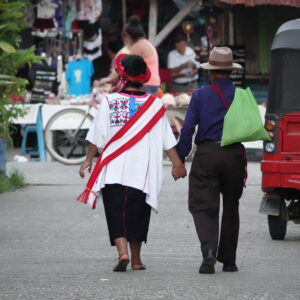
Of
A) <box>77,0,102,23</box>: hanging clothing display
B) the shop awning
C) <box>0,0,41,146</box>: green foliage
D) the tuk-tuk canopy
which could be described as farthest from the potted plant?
<box>77,0,102,23</box>: hanging clothing display

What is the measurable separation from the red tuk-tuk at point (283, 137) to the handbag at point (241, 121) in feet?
6.00

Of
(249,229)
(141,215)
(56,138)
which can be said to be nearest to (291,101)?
(249,229)

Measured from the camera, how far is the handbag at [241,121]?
31.4 feet

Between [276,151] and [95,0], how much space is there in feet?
44.2

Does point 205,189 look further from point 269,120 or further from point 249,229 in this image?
point 249,229

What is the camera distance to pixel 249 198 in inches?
607

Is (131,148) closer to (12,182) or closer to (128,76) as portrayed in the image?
(128,76)

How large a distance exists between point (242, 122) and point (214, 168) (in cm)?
42

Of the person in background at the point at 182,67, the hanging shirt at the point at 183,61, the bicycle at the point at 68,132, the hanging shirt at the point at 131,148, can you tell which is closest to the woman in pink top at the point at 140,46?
the bicycle at the point at 68,132

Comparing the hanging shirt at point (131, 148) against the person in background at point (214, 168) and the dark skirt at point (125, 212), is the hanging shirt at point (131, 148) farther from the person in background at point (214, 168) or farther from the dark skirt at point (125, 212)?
the person in background at point (214, 168)

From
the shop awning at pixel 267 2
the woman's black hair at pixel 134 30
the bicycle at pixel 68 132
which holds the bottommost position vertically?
the bicycle at pixel 68 132

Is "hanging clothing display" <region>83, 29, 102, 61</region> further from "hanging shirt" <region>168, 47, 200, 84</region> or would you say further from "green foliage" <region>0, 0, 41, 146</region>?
"green foliage" <region>0, 0, 41, 146</region>

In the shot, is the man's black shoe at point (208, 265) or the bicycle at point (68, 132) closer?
the man's black shoe at point (208, 265)

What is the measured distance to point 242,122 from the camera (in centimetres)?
959
